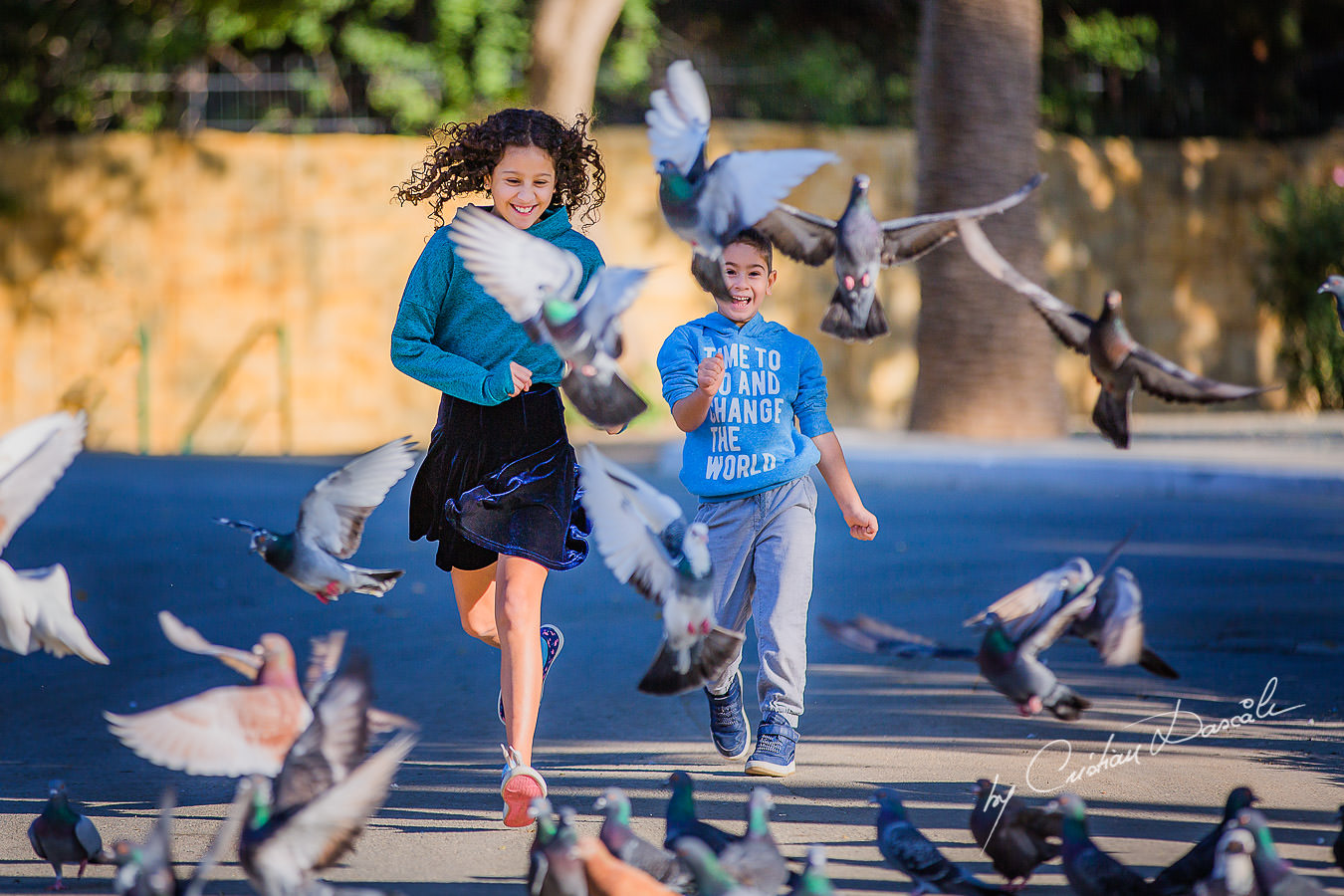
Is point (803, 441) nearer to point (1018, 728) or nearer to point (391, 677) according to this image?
point (1018, 728)

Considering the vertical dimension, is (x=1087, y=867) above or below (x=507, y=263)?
below

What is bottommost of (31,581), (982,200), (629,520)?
(31,581)

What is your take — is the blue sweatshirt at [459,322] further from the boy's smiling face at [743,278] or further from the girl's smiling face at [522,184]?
the boy's smiling face at [743,278]

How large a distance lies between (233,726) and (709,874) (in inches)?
45.9

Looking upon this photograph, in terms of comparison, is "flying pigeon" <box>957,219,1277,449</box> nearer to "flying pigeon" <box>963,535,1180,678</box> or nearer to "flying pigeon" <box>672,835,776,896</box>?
"flying pigeon" <box>963,535,1180,678</box>

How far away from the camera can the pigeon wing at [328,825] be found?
2.88m

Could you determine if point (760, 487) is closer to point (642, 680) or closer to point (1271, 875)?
point (642, 680)

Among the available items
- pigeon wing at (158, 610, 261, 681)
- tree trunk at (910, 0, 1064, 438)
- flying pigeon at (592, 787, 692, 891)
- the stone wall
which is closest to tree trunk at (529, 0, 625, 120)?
the stone wall

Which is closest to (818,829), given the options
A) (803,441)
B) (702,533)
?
(702,533)

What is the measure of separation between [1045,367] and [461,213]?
9285 mm

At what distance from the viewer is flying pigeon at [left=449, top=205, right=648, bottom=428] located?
3.46 metres

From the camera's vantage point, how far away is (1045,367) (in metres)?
12.2

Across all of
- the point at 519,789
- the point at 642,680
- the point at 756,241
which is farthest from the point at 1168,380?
the point at 519,789

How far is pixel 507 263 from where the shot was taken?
139 inches
